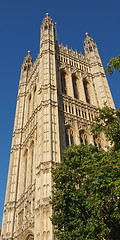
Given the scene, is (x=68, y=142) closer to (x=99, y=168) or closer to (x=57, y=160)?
(x=57, y=160)

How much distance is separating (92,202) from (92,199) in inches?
5.2

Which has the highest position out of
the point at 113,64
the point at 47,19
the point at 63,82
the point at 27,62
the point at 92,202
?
the point at 47,19

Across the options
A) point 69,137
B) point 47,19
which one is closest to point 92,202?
point 69,137

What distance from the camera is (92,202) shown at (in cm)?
1083

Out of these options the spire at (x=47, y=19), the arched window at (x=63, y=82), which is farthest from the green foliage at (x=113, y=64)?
the spire at (x=47, y=19)

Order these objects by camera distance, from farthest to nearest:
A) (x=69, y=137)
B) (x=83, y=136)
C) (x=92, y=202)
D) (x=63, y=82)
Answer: (x=63, y=82), (x=83, y=136), (x=69, y=137), (x=92, y=202)

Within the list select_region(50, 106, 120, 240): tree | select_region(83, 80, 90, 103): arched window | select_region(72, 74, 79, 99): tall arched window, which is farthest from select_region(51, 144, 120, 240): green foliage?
select_region(83, 80, 90, 103): arched window

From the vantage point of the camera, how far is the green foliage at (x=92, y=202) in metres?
10.6

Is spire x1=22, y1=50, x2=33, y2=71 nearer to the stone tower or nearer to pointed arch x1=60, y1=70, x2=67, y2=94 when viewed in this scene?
the stone tower

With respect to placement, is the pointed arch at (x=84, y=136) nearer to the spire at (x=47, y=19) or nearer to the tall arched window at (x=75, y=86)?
the tall arched window at (x=75, y=86)

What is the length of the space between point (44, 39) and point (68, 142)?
1505 centimetres

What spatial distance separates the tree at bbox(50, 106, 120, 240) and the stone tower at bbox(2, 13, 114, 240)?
373 cm

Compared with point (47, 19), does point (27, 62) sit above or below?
below

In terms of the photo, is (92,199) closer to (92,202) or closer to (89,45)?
(92,202)
